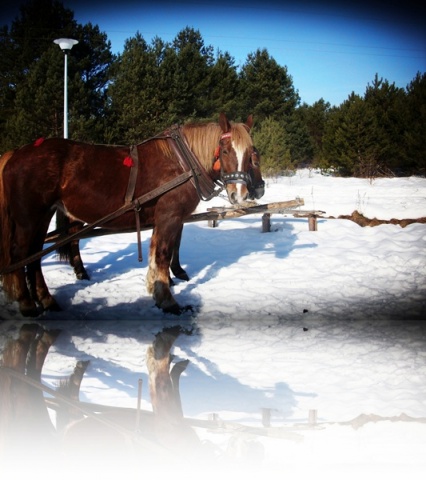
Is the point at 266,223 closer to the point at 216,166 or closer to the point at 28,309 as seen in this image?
the point at 216,166

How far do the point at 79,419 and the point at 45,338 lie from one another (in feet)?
5.97

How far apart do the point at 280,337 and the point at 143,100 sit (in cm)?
1863

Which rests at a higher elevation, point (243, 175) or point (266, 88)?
point (266, 88)

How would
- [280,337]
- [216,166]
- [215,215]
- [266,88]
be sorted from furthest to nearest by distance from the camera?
[266,88], [215,215], [216,166], [280,337]

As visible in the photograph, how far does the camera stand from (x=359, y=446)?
243 cm

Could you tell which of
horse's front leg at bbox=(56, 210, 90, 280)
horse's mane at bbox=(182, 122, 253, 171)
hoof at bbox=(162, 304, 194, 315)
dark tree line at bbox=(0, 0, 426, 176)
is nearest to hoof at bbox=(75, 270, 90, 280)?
horse's front leg at bbox=(56, 210, 90, 280)

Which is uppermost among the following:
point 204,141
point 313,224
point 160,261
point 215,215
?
point 204,141

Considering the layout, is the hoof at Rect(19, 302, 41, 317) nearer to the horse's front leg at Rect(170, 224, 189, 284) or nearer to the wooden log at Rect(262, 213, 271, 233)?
the horse's front leg at Rect(170, 224, 189, 284)

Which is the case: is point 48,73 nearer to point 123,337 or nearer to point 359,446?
point 123,337

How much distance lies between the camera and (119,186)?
5348mm

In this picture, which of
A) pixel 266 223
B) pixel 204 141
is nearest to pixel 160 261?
pixel 204 141

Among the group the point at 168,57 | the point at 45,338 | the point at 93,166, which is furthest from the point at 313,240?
the point at 168,57

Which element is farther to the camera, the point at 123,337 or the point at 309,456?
the point at 123,337

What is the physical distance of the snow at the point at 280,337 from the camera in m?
2.50
